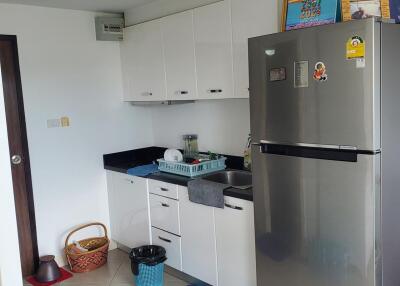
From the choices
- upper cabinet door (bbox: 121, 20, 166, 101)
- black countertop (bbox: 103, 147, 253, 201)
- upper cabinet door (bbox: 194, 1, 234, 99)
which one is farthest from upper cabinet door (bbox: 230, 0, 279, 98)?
upper cabinet door (bbox: 121, 20, 166, 101)

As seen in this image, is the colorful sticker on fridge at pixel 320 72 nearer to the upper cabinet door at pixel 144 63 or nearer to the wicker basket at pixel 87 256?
the upper cabinet door at pixel 144 63

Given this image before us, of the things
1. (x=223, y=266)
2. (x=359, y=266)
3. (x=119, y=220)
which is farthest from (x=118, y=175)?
(x=359, y=266)

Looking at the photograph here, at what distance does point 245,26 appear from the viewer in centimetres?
281

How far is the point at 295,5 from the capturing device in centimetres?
243

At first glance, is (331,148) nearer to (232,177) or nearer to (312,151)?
(312,151)

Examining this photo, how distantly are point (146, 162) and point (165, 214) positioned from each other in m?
0.86

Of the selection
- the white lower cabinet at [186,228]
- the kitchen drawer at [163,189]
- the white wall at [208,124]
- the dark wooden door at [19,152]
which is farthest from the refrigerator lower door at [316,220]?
the dark wooden door at [19,152]

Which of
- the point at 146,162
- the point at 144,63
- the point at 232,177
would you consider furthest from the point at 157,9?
the point at 232,177

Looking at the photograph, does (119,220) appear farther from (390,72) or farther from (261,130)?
(390,72)

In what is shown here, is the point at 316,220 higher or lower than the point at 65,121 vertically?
lower

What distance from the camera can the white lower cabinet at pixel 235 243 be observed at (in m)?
2.72

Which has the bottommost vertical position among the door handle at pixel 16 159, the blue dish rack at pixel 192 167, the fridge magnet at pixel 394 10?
the blue dish rack at pixel 192 167

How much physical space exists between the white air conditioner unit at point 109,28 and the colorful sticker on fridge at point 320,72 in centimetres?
234

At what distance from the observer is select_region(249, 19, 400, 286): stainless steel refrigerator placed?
193cm
